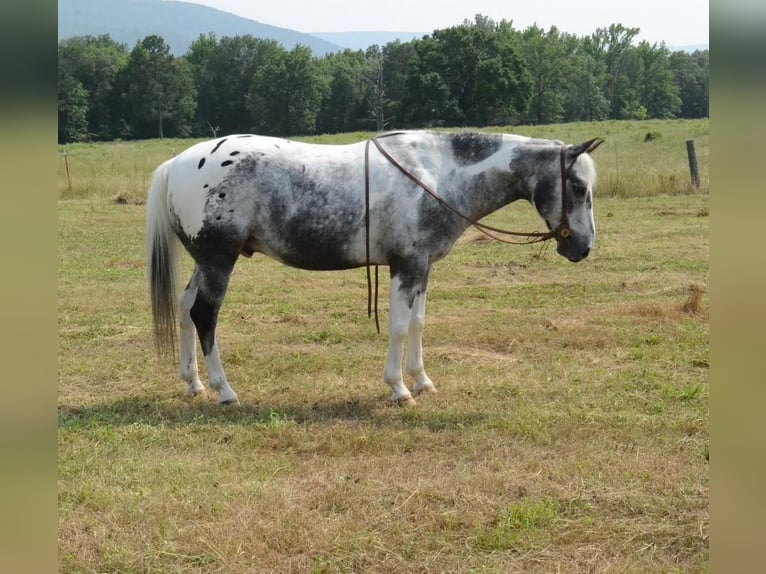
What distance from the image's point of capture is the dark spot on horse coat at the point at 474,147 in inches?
261

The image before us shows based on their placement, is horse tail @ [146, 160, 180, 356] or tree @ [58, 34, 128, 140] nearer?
horse tail @ [146, 160, 180, 356]

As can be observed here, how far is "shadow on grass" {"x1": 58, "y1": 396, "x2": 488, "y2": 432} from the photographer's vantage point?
5941 millimetres

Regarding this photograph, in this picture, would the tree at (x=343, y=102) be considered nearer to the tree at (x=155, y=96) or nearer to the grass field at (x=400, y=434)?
the tree at (x=155, y=96)

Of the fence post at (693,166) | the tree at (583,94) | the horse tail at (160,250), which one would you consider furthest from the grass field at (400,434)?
the tree at (583,94)

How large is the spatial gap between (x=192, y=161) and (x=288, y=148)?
79cm

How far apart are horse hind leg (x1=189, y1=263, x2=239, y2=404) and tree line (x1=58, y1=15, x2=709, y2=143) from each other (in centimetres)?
4642

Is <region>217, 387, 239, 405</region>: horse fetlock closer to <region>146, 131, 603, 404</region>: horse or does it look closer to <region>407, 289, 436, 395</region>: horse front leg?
<region>146, 131, 603, 404</region>: horse

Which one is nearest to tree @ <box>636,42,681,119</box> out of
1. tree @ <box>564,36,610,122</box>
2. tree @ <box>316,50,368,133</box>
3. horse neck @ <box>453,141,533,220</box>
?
tree @ <box>564,36,610,122</box>

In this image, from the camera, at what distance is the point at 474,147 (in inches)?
262

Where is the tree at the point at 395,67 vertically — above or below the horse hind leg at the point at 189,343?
above

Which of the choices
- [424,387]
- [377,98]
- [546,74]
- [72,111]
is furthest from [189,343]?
[546,74]

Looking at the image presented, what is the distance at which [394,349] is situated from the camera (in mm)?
6555

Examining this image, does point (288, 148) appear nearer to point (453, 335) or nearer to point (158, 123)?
point (453, 335)
